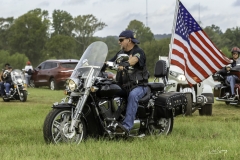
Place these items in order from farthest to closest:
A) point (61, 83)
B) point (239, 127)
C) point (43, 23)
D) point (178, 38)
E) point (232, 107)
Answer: point (43, 23) < point (61, 83) < point (232, 107) < point (178, 38) < point (239, 127)

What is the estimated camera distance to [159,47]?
52.3 m

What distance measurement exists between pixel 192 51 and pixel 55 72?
15.6 m

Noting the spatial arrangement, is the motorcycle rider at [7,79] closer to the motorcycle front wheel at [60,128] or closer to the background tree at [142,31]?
the motorcycle front wheel at [60,128]

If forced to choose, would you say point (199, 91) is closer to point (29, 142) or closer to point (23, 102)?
point (29, 142)

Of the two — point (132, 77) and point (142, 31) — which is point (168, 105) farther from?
point (142, 31)

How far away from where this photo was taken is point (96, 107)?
25.2 ft

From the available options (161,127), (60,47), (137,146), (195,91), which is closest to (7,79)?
(195,91)

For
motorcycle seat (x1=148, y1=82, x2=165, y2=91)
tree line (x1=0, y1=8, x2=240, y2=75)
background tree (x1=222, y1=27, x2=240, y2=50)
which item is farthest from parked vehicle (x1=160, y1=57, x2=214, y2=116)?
background tree (x1=222, y1=27, x2=240, y2=50)

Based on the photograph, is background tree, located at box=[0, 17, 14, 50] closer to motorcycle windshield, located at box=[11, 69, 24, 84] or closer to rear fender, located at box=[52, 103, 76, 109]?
motorcycle windshield, located at box=[11, 69, 24, 84]

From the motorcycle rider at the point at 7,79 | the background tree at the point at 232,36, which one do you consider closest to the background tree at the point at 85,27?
the background tree at the point at 232,36

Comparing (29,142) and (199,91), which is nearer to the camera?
(29,142)

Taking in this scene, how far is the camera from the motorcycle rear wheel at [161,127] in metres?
8.64

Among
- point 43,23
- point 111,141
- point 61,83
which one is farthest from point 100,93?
point 43,23

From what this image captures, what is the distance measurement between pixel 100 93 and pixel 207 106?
5.64m
